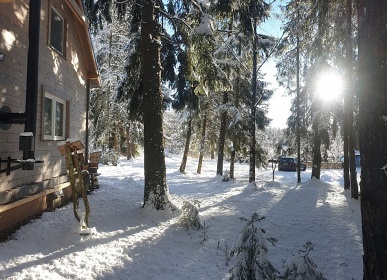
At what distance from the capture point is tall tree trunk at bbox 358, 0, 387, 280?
129 inches

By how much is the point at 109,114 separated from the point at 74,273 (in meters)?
19.8

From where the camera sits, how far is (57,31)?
8.94 metres

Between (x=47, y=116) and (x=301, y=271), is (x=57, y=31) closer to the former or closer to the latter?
(x=47, y=116)

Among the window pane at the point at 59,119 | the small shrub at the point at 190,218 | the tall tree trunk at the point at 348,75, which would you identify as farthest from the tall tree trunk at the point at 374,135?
the window pane at the point at 59,119

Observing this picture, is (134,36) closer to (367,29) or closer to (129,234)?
(129,234)

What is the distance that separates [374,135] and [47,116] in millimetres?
7701

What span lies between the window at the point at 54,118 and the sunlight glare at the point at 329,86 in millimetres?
10313

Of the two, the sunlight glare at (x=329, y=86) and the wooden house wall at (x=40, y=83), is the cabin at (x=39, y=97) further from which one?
the sunlight glare at (x=329, y=86)

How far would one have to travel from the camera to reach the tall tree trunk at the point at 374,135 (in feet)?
10.7

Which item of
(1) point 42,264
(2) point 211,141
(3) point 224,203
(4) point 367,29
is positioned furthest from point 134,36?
(2) point 211,141

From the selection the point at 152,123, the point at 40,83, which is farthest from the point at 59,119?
the point at 152,123

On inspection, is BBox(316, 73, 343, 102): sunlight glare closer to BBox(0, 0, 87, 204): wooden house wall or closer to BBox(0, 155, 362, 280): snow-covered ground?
BBox(0, 155, 362, 280): snow-covered ground

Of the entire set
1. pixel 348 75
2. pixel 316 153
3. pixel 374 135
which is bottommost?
pixel 316 153

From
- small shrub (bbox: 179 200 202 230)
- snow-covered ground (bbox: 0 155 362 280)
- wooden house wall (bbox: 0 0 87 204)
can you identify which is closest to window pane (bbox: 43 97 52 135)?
wooden house wall (bbox: 0 0 87 204)
